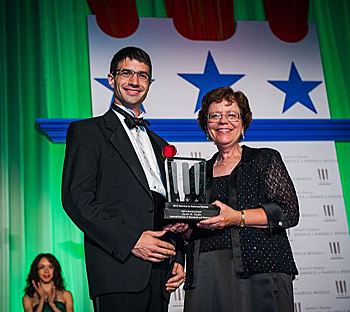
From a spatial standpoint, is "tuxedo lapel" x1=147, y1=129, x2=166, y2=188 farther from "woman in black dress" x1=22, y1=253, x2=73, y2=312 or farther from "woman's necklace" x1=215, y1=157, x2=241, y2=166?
"woman in black dress" x1=22, y1=253, x2=73, y2=312

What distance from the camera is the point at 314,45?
196 inches

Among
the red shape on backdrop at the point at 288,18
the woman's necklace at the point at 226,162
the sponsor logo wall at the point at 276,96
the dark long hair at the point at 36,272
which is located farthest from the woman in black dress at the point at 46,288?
the red shape on backdrop at the point at 288,18

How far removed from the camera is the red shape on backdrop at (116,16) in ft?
15.4

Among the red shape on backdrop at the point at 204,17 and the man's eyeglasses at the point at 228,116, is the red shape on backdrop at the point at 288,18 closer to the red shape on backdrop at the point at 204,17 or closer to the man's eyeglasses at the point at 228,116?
the red shape on backdrop at the point at 204,17

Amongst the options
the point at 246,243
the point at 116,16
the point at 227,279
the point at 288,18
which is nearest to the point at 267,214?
the point at 246,243

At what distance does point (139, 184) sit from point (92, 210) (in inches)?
8.2

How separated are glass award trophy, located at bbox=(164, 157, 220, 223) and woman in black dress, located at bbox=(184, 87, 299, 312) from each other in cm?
5

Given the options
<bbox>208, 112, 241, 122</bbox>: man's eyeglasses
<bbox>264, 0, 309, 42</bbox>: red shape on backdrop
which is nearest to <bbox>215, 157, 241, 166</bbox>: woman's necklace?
<bbox>208, 112, 241, 122</bbox>: man's eyeglasses

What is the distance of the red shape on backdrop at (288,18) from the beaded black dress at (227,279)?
10.2ft

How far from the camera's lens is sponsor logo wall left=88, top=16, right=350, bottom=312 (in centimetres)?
438

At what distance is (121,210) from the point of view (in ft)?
6.19

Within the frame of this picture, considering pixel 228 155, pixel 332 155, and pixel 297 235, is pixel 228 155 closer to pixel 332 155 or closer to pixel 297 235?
pixel 297 235

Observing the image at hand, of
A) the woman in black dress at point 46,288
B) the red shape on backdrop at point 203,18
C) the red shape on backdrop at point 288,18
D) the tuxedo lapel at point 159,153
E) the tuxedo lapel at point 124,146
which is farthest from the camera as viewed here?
the red shape on backdrop at point 288,18

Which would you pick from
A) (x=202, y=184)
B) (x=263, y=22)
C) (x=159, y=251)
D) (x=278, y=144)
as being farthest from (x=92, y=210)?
(x=263, y=22)
